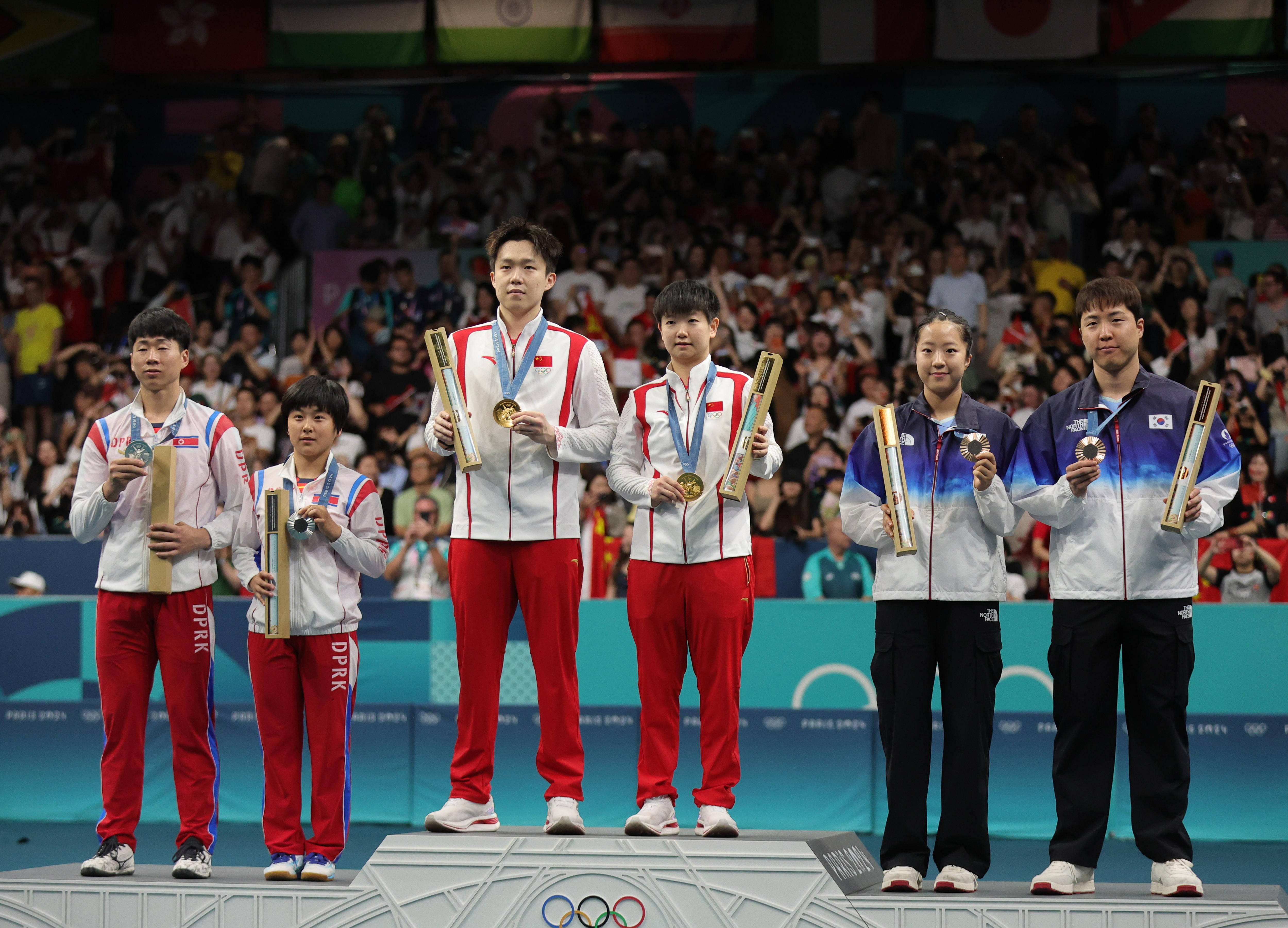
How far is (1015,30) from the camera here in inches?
583

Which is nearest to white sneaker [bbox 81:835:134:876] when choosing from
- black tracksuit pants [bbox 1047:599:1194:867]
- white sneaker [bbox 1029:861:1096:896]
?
white sneaker [bbox 1029:861:1096:896]

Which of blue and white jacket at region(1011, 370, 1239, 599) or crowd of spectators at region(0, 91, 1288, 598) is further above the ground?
crowd of spectators at region(0, 91, 1288, 598)

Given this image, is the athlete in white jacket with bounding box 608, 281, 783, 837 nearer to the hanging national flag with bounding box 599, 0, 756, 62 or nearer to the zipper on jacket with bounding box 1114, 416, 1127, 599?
the zipper on jacket with bounding box 1114, 416, 1127, 599

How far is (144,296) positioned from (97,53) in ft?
9.89

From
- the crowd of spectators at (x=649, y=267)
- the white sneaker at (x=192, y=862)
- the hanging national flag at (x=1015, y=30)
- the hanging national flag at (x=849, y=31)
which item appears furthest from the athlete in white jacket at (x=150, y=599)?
the hanging national flag at (x=1015, y=30)

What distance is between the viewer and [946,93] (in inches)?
640

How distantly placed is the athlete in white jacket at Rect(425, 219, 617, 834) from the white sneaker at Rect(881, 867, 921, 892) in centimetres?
119

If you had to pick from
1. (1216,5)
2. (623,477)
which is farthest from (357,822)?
(1216,5)

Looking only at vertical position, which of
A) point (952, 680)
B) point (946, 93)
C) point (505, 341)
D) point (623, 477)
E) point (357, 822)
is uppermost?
point (946, 93)

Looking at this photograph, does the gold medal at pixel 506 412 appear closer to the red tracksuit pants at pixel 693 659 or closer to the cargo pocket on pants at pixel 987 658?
the red tracksuit pants at pixel 693 659

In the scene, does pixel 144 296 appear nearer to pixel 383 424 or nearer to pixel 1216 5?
pixel 383 424

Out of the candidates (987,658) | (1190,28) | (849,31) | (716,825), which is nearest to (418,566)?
(716,825)

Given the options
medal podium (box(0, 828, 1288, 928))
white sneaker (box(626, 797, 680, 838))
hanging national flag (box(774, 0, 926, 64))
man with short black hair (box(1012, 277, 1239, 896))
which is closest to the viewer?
medal podium (box(0, 828, 1288, 928))

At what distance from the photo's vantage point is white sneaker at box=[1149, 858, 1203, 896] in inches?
194
